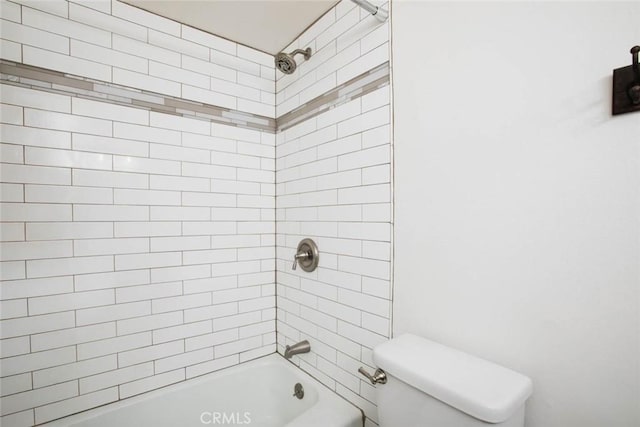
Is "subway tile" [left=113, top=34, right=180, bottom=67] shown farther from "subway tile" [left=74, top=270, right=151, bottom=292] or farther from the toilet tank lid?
the toilet tank lid

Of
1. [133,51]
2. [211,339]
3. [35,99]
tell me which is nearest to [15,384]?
[211,339]

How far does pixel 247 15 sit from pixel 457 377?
1.77 meters

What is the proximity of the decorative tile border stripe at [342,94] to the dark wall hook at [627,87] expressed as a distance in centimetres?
69

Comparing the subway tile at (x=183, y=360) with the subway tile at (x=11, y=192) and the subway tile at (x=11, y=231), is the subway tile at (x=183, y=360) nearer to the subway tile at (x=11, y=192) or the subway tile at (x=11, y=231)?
the subway tile at (x=11, y=231)

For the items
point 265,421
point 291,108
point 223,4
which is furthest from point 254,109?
point 265,421

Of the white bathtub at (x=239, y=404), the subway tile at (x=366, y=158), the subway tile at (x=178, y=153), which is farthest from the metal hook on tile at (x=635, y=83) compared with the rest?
the subway tile at (x=178, y=153)

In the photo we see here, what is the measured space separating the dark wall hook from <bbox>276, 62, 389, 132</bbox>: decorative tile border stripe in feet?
2.26

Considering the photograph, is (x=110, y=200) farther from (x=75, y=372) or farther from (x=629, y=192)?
(x=629, y=192)

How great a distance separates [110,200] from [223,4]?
1081mm

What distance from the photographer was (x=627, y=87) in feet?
2.02

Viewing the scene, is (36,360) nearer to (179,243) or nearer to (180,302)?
(180,302)

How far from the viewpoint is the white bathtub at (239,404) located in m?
1.26

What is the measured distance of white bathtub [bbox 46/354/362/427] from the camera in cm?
126

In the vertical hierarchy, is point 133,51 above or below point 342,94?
above
